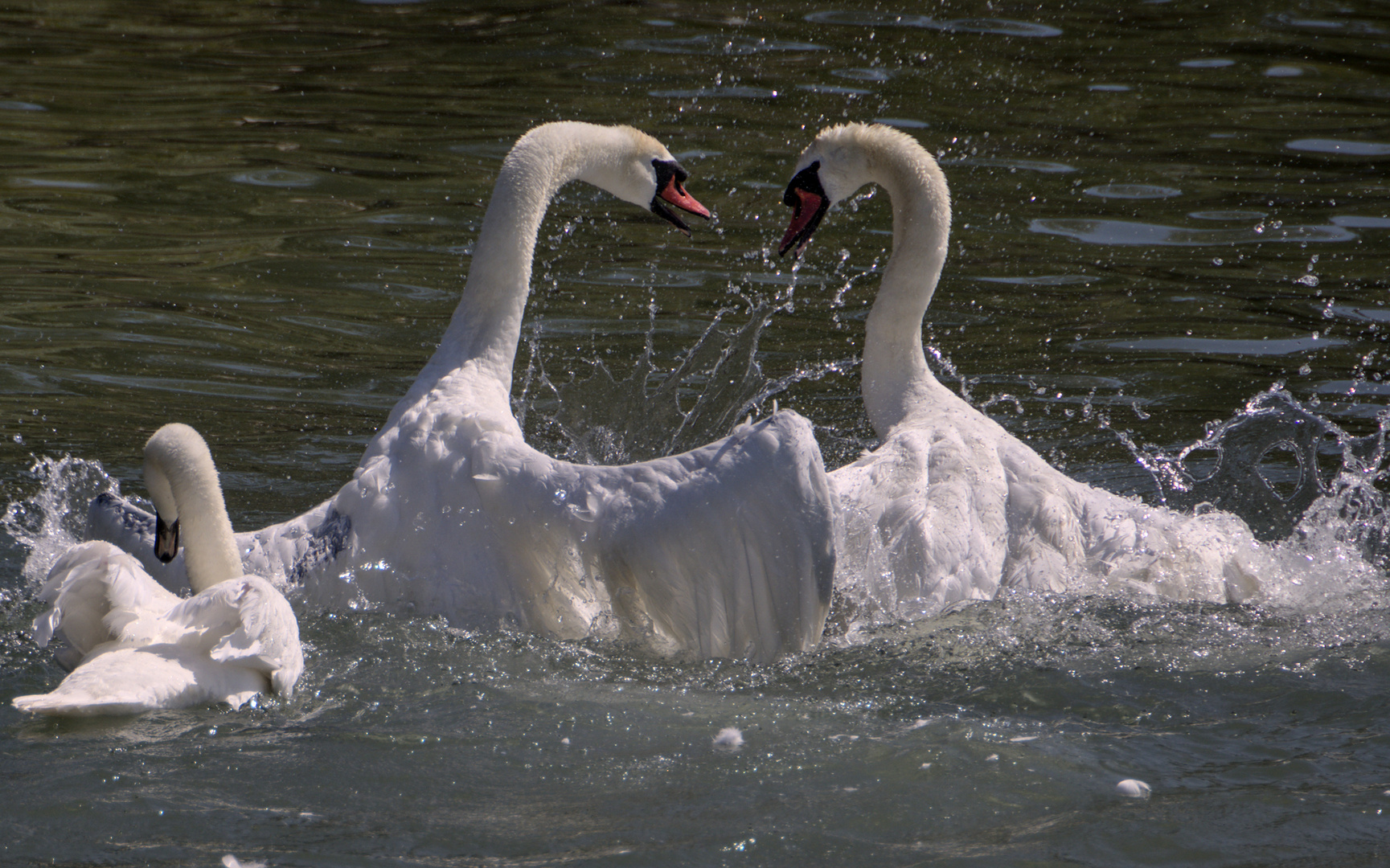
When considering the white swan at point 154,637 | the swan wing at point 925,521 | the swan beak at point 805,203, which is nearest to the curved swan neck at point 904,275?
the swan beak at point 805,203

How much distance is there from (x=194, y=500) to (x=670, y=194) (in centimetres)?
227

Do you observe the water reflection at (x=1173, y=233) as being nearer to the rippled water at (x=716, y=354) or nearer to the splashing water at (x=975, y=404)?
the rippled water at (x=716, y=354)

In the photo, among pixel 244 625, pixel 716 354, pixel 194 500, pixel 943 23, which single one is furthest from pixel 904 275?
pixel 943 23

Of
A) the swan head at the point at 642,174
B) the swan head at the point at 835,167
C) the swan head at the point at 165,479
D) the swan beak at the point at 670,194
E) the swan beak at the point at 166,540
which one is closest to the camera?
the swan head at the point at 165,479

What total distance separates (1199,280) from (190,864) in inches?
291

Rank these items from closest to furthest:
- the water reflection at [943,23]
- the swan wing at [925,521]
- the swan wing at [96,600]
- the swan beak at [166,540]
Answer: the swan wing at [96,600]
the swan beak at [166,540]
the swan wing at [925,521]
the water reflection at [943,23]

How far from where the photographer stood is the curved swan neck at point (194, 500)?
446 centimetres

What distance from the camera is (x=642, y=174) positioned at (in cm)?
592

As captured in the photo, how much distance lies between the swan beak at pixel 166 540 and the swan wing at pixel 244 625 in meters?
0.60

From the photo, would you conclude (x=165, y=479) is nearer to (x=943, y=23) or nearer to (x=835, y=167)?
(x=835, y=167)

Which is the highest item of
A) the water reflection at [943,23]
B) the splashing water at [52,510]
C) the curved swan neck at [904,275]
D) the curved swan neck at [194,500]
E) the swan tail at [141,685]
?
the water reflection at [943,23]

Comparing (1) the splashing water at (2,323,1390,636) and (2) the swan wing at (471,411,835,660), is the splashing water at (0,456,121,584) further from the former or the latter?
(2) the swan wing at (471,411,835,660)

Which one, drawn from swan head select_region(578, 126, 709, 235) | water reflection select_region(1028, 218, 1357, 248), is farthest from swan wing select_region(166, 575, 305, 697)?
water reflection select_region(1028, 218, 1357, 248)

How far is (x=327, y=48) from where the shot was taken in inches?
576
